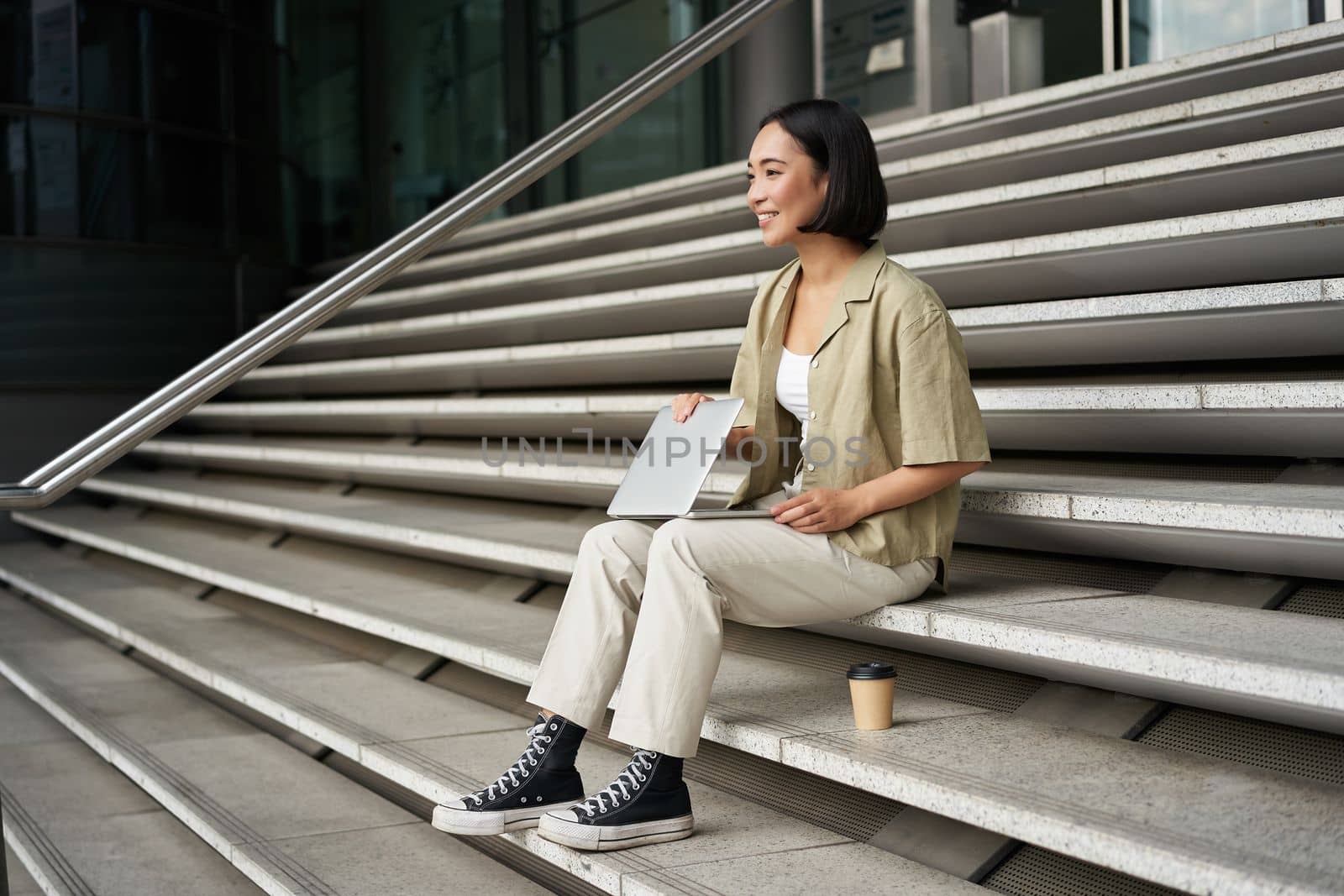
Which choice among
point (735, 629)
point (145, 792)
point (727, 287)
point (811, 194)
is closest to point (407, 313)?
point (727, 287)

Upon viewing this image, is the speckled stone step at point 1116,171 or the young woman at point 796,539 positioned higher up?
the speckled stone step at point 1116,171

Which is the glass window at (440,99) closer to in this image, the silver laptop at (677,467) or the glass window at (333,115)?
the glass window at (333,115)

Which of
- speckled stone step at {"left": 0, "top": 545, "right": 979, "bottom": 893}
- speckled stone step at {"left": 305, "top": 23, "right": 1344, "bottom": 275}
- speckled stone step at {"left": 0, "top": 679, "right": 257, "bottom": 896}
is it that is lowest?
speckled stone step at {"left": 0, "top": 679, "right": 257, "bottom": 896}

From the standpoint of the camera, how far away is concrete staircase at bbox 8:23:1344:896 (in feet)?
6.77

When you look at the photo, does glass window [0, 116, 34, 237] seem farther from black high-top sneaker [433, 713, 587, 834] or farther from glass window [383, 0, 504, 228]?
black high-top sneaker [433, 713, 587, 834]

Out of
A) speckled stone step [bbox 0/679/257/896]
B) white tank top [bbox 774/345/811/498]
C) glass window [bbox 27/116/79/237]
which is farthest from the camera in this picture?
glass window [bbox 27/116/79/237]

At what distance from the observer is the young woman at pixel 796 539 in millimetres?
2219

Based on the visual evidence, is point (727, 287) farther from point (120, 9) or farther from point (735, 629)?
point (120, 9)

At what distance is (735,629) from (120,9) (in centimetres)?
654

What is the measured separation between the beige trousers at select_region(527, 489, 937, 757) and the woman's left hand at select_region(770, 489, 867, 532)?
0.11ft

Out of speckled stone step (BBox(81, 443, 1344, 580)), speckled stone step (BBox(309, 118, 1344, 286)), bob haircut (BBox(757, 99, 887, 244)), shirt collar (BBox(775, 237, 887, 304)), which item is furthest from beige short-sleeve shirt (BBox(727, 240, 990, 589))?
speckled stone step (BBox(309, 118, 1344, 286))

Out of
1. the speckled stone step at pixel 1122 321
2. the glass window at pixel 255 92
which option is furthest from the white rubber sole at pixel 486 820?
the glass window at pixel 255 92

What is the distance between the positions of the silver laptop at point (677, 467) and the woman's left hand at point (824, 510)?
0.32 ft

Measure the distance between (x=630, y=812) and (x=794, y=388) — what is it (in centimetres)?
87
